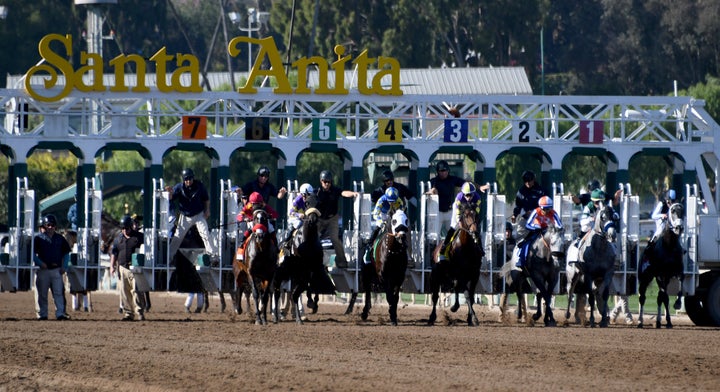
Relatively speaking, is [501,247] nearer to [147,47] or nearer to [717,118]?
[717,118]

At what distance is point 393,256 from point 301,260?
142 centimetres

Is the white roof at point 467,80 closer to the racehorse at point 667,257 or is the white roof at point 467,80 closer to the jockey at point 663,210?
the jockey at point 663,210

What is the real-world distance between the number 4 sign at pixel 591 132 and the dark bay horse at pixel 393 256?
15.9 feet

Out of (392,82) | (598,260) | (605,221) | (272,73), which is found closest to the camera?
(605,221)

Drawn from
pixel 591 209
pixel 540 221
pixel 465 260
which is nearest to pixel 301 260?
pixel 465 260

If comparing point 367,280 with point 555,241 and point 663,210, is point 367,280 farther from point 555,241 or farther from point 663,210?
point 663,210

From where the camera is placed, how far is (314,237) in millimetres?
23156

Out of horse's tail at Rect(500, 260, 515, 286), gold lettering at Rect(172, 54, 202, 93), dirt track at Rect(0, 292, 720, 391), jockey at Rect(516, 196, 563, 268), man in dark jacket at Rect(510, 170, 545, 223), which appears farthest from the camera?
gold lettering at Rect(172, 54, 202, 93)

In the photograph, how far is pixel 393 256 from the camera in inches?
905

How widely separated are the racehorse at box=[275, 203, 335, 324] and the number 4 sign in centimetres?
584

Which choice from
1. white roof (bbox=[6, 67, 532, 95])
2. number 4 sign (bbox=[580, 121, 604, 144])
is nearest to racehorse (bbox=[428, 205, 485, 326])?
number 4 sign (bbox=[580, 121, 604, 144])

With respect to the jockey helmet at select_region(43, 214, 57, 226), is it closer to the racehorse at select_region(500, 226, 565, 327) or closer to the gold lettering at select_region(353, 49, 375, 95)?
the gold lettering at select_region(353, 49, 375, 95)

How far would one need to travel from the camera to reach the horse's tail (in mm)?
24266

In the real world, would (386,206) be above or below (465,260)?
above
